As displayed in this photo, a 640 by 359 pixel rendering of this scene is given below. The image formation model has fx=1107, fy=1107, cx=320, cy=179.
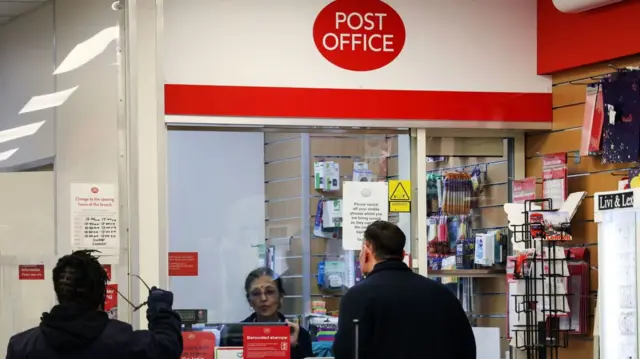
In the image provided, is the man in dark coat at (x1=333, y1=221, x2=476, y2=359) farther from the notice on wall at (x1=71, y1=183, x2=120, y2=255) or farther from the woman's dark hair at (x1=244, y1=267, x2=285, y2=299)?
the woman's dark hair at (x1=244, y1=267, x2=285, y2=299)

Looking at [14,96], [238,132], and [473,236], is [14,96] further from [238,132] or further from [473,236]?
[473,236]

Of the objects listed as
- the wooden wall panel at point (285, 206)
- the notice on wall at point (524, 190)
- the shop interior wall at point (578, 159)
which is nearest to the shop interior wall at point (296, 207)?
the wooden wall panel at point (285, 206)

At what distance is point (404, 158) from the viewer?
261 inches

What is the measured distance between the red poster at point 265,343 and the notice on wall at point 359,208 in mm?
651

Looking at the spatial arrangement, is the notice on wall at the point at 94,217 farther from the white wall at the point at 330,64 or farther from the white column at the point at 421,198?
the white column at the point at 421,198

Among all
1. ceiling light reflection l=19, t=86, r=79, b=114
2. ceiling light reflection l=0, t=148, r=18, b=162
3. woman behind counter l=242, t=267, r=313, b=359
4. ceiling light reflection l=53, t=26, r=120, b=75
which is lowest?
woman behind counter l=242, t=267, r=313, b=359

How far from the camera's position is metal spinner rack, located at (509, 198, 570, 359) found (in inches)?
243

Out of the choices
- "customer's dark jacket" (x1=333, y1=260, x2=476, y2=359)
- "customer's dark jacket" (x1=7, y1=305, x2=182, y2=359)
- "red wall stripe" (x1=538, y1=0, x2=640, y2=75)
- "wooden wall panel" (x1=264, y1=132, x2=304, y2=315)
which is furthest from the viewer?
"wooden wall panel" (x1=264, y1=132, x2=304, y2=315)

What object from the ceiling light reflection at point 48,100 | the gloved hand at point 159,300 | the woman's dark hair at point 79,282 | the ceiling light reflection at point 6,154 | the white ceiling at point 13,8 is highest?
the white ceiling at point 13,8

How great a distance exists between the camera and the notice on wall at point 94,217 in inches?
207

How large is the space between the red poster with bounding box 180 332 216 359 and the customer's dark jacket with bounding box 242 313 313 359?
0.77 feet

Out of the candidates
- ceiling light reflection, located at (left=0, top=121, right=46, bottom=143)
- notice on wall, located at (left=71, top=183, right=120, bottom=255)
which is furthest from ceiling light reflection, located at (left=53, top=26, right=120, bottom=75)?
notice on wall, located at (left=71, top=183, right=120, bottom=255)

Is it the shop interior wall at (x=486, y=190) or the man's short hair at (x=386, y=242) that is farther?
the shop interior wall at (x=486, y=190)

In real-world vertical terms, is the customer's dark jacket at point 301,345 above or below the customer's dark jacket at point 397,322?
below
